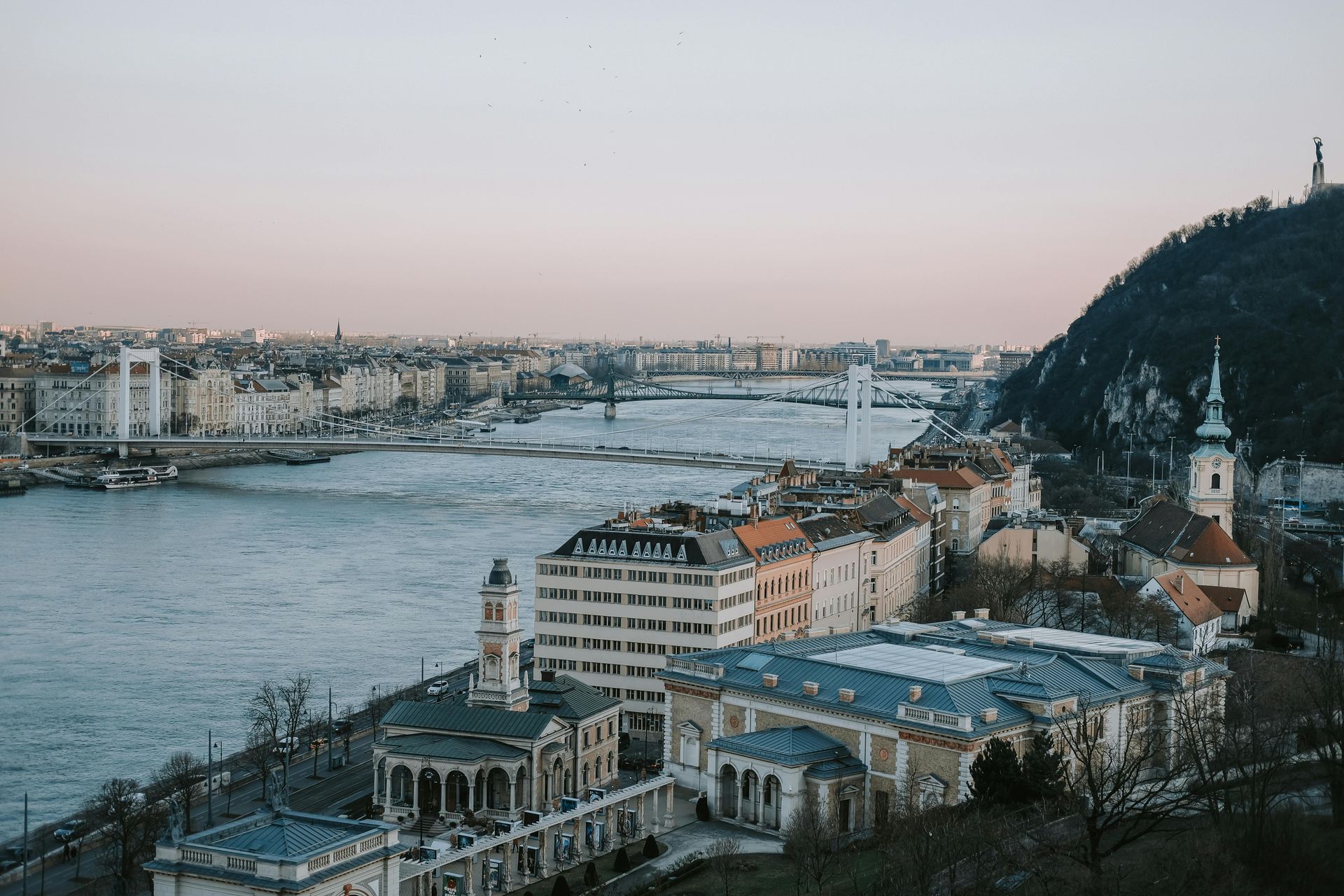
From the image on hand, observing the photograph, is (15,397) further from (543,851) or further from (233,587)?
(543,851)

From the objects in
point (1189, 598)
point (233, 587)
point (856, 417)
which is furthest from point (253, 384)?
point (1189, 598)

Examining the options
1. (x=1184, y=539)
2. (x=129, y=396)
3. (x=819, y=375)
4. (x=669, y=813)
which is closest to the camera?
(x=669, y=813)

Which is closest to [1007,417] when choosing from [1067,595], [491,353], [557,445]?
[557,445]

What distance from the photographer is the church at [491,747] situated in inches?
465

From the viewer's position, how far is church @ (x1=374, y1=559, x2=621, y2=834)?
11.8m

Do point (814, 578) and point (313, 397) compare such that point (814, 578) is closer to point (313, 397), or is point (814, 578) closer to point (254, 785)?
point (254, 785)

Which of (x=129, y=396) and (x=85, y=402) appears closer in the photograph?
(x=129, y=396)

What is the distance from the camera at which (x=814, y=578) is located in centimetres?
1816

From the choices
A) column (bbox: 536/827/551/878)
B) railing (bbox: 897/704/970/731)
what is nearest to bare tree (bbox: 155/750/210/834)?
column (bbox: 536/827/551/878)

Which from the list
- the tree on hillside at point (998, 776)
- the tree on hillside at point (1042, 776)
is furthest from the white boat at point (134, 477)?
the tree on hillside at point (1042, 776)

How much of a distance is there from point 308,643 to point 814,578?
5277 millimetres

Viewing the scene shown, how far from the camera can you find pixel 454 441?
139ft

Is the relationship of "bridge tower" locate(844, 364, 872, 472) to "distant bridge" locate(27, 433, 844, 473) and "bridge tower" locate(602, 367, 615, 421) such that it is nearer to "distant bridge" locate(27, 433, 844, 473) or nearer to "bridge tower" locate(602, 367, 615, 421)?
"distant bridge" locate(27, 433, 844, 473)

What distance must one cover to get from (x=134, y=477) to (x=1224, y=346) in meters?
24.1
